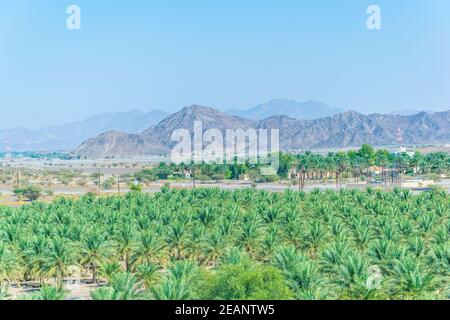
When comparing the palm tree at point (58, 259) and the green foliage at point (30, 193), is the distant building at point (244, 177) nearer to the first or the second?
the green foliage at point (30, 193)

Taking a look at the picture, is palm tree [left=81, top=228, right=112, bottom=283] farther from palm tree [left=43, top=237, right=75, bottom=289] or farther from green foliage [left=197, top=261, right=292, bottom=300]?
green foliage [left=197, top=261, right=292, bottom=300]

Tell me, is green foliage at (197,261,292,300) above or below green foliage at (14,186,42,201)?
above

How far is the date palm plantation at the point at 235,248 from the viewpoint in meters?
27.7

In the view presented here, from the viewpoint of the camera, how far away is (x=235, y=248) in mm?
33594

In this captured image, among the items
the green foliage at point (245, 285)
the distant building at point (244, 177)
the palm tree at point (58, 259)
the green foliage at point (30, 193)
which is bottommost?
the distant building at point (244, 177)

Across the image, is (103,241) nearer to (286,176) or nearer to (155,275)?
(155,275)

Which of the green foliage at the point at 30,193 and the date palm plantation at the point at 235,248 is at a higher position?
the date palm plantation at the point at 235,248

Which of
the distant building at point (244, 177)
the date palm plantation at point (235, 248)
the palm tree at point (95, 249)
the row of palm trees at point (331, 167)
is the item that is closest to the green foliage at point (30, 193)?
the date palm plantation at point (235, 248)

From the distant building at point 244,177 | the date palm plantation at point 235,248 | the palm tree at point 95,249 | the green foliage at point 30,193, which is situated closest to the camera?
the date palm plantation at point 235,248

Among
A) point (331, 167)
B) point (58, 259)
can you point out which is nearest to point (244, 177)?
point (331, 167)

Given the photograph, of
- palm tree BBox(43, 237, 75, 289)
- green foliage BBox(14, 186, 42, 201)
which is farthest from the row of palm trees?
palm tree BBox(43, 237, 75, 289)

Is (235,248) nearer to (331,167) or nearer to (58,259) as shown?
(58,259)

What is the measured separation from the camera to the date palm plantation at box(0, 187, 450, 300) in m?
27.7
